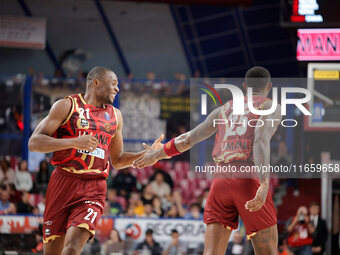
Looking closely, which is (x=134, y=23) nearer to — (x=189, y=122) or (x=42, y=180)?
(x=189, y=122)

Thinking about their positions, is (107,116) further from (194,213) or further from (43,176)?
(43,176)

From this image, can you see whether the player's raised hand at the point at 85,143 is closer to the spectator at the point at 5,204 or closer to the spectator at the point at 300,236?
the spectator at the point at 300,236

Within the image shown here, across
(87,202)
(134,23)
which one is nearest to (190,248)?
(87,202)

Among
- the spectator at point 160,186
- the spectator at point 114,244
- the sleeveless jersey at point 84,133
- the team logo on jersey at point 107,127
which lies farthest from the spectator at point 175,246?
the team logo on jersey at point 107,127

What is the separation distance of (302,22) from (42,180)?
6.33m

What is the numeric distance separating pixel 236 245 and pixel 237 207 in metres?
5.57

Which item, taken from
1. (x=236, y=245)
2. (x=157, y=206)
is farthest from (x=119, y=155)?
(x=157, y=206)

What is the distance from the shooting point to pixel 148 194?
12578mm

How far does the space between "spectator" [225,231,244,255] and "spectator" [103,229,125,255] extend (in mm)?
2009

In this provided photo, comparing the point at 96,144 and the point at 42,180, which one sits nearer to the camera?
the point at 96,144

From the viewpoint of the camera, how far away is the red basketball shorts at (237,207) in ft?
18.9

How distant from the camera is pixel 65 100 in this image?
6.04 m

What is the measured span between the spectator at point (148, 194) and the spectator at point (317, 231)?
10.5ft

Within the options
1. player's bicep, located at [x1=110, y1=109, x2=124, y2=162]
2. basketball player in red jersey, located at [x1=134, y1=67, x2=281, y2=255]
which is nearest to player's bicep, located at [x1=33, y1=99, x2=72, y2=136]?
player's bicep, located at [x1=110, y1=109, x2=124, y2=162]
